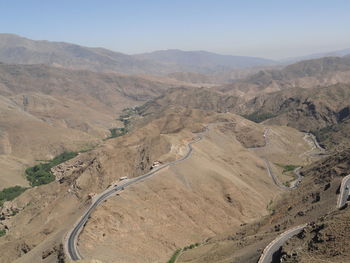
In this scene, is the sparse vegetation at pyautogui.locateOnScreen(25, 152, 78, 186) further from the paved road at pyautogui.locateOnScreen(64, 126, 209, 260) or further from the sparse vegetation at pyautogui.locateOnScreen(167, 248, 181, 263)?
the sparse vegetation at pyautogui.locateOnScreen(167, 248, 181, 263)

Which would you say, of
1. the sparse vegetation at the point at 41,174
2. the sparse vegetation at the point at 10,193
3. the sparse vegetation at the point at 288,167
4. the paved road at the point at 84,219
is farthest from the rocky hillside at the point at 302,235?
the sparse vegetation at the point at 41,174

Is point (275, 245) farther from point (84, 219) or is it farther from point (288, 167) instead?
point (288, 167)

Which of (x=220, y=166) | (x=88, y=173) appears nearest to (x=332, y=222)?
(x=220, y=166)

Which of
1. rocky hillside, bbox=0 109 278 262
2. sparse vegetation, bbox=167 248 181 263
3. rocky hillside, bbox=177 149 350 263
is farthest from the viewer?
rocky hillside, bbox=0 109 278 262

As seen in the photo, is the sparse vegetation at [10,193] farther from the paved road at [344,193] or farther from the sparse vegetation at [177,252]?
the paved road at [344,193]

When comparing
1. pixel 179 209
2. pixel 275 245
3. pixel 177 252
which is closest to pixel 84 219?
pixel 177 252

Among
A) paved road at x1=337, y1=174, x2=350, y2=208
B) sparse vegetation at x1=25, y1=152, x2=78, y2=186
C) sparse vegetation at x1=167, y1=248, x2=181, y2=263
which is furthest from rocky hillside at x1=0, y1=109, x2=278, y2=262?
sparse vegetation at x1=25, y1=152, x2=78, y2=186

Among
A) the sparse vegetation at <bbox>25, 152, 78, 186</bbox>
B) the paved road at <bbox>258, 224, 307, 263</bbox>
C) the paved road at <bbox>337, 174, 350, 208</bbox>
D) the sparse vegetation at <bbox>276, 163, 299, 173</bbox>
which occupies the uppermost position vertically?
the paved road at <bbox>258, 224, 307, 263</bbox>
